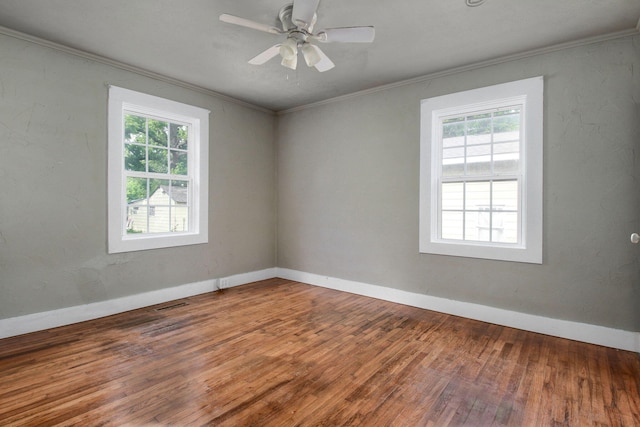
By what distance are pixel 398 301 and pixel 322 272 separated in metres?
1.28

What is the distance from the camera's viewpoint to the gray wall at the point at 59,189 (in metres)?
2.93

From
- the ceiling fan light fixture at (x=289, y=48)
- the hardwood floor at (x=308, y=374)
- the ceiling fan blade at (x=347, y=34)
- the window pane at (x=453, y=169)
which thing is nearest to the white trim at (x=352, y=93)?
the window pane at (x=453, y=169)

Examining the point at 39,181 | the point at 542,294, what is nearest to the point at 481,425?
the point at 542,294

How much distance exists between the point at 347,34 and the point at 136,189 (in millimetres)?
2991

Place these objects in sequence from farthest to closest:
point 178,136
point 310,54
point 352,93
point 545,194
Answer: point 352,93 < point 178,136 < point 545,194 < point 310,54

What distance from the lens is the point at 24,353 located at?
2.60m

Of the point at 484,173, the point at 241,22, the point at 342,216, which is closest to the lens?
the point at 241,22

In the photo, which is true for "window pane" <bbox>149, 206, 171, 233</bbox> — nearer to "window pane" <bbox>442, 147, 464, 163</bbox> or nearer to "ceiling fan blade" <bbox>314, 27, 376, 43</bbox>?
"ceiling fan blade" <bbox>314, 27, 376, 43</bbox>

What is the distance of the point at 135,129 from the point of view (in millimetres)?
3824

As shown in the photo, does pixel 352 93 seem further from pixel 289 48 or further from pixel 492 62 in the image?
pixel 289 48

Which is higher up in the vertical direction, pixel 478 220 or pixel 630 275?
pixel 478 220

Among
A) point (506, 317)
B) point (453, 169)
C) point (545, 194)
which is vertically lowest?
point (506, 317)

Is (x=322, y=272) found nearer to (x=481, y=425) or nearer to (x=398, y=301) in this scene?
(x=398, y=301)

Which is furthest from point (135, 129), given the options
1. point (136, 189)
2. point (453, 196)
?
point (453, 196)
